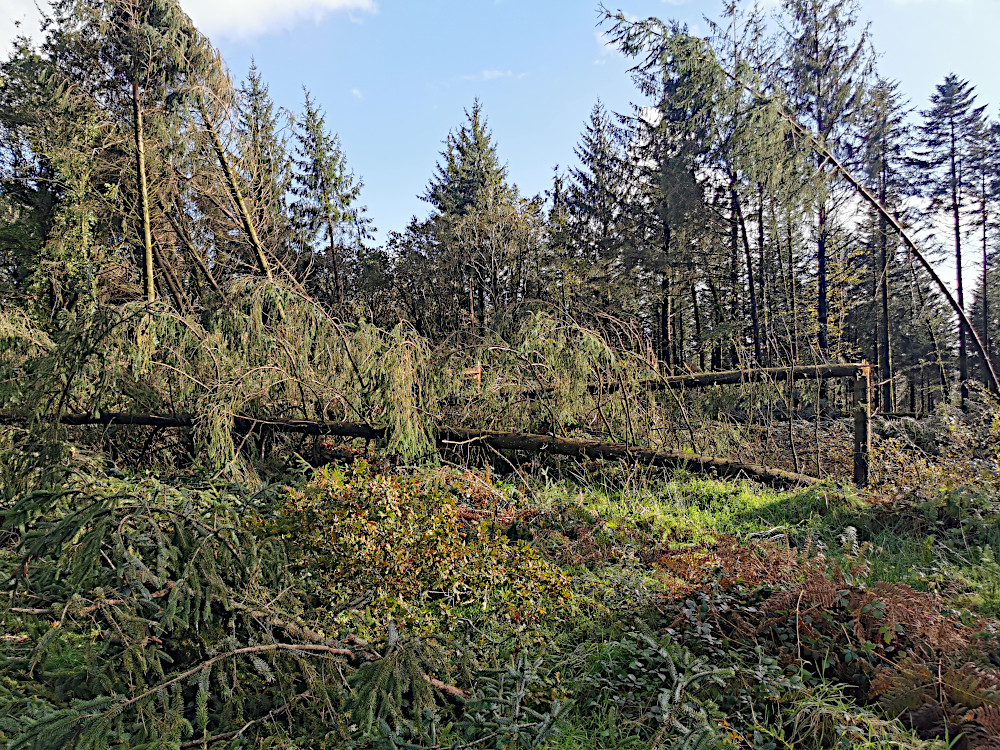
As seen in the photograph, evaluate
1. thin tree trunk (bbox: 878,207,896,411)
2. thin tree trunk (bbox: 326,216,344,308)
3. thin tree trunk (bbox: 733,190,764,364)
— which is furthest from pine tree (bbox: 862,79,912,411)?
thin tree trunk (bbox: 326,216,344,308)

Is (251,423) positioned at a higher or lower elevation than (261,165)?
lower

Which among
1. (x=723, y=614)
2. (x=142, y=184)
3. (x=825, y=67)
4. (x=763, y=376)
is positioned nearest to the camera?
(x=723, y=614)

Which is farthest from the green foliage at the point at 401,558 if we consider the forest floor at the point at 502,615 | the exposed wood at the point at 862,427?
the exposed wood at the point at 862,427

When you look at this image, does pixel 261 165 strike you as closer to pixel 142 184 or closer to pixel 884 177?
pixel 142 184

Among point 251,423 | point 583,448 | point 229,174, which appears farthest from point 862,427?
point 229,174

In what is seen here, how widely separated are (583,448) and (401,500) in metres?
→ 2.67

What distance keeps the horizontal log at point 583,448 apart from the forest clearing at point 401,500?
0.04m

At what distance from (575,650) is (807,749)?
1.16 meters

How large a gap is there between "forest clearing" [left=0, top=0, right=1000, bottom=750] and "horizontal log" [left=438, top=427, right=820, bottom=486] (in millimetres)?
37

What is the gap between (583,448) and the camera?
6.06m

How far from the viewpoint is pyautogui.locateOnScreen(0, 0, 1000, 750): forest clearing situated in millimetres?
2168

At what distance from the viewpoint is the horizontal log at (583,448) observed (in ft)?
19.4

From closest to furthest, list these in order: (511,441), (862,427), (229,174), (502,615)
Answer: (502,615), (511,441), (862,427), (229,174)

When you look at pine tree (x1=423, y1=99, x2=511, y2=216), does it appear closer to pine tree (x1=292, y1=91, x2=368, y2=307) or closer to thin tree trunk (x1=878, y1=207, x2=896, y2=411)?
pine tree (x1=292, y1=91, x2=368, y2=307)
